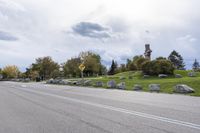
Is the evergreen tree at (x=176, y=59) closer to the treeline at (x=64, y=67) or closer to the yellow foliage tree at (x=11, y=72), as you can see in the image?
the treeline at (x=64, y=67)

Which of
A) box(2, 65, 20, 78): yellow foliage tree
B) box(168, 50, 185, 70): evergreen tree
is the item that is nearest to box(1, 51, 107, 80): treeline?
box(168, 50, 185, 70): evergreen tree

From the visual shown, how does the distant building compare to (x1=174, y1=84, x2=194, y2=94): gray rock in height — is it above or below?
above

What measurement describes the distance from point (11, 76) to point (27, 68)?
28995mm

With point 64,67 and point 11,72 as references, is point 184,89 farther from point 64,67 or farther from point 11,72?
point 11,72

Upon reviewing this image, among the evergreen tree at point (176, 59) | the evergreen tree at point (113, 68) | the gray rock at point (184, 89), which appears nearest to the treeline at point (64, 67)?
the evergreen tree at point (113, 68)

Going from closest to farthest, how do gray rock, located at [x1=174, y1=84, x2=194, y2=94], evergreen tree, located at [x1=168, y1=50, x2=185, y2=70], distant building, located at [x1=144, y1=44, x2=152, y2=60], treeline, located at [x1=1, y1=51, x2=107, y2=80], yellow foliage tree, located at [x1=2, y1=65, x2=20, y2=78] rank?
gray rock, located at [x1=174, y1=84, x2=194, y2=94]
distant building, located at [x1=144, y1=44, x2=152, y2=60]
treeline, located at [x1=1, y1=51, x2=107, y2=80]
evergreen tree, located at [x1=168, y1=50, x2=185, y2=70]
yellow foliage tree, located at [x1=2, y1=65, x2=20, y2=78]

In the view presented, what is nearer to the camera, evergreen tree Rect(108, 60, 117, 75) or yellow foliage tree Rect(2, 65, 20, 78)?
evergreen tree Rect(108, 60, 117, 75)

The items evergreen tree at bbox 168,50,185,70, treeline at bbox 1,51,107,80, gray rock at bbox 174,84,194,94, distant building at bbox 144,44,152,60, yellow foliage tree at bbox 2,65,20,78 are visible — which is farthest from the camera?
yellow foliage tree at bbox 2,65,20,78

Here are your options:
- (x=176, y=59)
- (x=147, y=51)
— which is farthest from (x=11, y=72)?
(x=147, y=51)

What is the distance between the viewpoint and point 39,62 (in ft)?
362

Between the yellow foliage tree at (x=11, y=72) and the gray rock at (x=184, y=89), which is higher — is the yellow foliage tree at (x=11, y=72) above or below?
above

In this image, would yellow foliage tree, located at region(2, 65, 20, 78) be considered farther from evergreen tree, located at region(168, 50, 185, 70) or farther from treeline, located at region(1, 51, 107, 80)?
evergreen tree, located at region(168, 50, 185, 70)

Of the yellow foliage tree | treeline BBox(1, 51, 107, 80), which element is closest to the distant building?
treeline BBox(1, 51, 107, 80)

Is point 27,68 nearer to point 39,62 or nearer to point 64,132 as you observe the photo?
point 39,62
